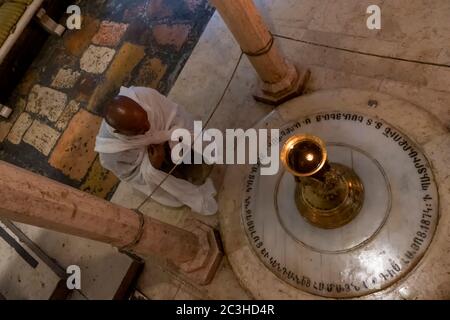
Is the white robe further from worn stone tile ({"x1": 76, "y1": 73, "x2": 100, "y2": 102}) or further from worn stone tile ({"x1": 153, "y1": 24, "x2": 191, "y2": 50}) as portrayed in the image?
worn stone tile ({"x1": 76, "y1": 73, "x2": 100, "y2": 102})

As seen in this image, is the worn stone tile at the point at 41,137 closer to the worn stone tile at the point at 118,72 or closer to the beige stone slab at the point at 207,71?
the worn stone tile at the point at 118,72

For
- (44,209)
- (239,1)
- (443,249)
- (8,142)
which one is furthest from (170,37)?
(443,249)

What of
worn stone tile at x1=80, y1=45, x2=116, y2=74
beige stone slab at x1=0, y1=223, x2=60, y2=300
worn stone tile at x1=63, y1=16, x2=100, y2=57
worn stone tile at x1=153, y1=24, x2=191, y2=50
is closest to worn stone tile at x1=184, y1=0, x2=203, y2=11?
worn stone tile at x1=153, y1=24, x2=191, y2=50

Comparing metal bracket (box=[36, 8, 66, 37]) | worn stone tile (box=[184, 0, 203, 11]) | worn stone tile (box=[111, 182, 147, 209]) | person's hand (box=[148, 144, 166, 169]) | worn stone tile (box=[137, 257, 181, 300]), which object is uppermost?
worn stone tile (box=[184, 0, 203, 11])

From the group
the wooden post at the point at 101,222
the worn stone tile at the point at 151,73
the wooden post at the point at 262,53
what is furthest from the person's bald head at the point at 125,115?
the worn stone tile at the point at 151,73

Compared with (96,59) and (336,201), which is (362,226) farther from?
(96,59)

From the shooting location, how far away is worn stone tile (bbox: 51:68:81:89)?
4926mm

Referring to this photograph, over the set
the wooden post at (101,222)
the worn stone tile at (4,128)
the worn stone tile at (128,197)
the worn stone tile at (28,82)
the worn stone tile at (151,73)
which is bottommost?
the wooden post at (101,222)

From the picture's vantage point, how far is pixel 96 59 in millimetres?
4910

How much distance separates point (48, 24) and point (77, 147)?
1.81 meters

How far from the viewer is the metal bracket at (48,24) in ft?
16.5

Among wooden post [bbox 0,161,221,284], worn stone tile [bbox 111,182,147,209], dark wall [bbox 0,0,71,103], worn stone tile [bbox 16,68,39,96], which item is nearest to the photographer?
wooden post [bbox 0,161,221,284]

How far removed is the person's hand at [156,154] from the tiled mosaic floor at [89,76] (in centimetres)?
99
